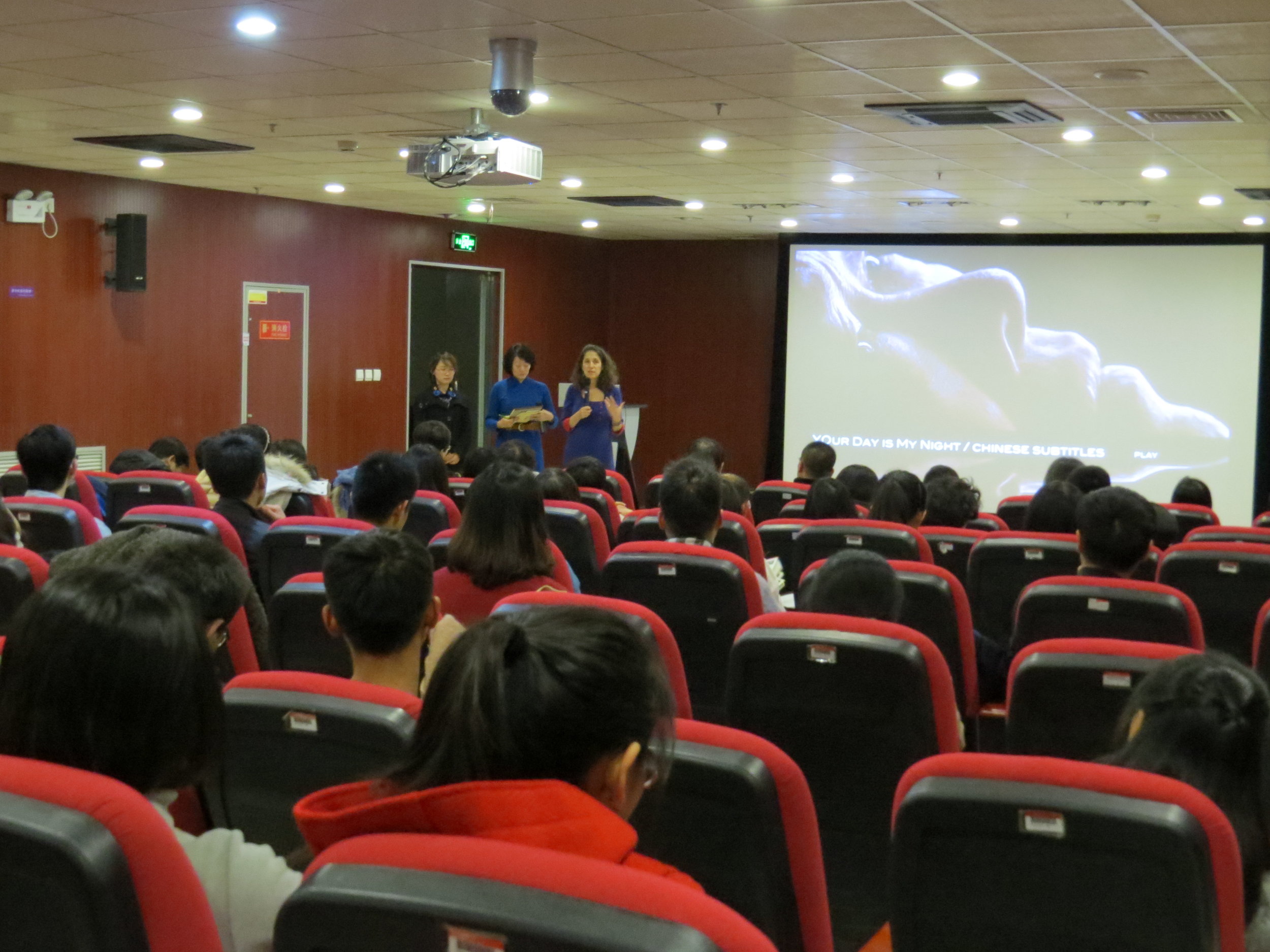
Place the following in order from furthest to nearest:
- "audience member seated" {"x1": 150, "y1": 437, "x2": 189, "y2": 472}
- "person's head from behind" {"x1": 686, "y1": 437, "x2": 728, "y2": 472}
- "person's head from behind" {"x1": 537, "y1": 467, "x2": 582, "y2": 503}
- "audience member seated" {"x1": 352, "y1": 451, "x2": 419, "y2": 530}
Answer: "person's head from behind" {"x1": 686, "y1": 437, "x2": 728, "y2": 472}
"audience member seated" {"x1": 150, "y1": 437, "x2": 189, "y2": 472}
"person's head from behind" {"x1": 537, "y1": 467, "x2": 582, "y2": 503}
"audience member seated" {"x1": 352, "y1": 451, "x2": 419, "y2": 530}

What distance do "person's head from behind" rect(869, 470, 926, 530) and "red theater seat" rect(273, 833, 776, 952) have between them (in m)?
4.62

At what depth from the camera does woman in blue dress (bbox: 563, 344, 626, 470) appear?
9.95 meters

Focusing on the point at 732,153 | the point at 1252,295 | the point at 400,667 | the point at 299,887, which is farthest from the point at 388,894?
the point at 1252,295

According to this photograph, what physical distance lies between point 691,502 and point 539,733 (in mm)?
3345

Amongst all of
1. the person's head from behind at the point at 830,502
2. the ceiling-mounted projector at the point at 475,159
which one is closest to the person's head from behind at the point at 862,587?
the person's head from behind at the point at 830,502

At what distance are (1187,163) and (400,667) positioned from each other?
756 cm

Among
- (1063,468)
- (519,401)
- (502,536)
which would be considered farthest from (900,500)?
(519,401)

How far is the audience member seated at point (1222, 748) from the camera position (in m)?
1.72

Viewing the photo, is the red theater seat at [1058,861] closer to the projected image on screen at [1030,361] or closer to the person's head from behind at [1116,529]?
the person's head from behind at [1116,529]

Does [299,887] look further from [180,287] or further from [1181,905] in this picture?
[180,287]

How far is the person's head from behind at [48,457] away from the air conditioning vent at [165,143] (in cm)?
387

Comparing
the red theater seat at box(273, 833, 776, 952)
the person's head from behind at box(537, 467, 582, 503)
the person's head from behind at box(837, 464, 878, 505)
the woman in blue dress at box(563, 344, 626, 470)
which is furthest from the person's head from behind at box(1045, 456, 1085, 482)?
the red theater seat at box(273, 833, 776, 952)

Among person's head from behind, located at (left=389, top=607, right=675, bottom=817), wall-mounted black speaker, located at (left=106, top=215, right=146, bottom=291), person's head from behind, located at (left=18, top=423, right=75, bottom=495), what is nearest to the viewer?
person's head from behind, located at (left=389, top=607, right=675, bottom=817)

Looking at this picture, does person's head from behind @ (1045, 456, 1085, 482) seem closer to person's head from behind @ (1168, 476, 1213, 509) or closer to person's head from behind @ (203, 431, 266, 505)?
person's head from behind @ (1168, 476, 1213, 509)
